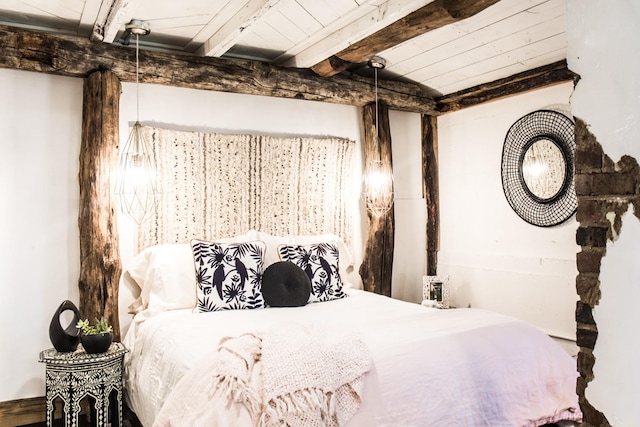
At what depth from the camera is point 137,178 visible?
340 cm

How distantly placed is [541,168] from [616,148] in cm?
257

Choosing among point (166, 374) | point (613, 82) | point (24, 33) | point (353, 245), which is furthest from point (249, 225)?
point (613, 82)

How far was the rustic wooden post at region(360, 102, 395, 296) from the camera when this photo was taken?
4.37m

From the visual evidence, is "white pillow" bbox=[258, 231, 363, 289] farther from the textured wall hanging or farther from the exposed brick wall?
the exposed brick wall

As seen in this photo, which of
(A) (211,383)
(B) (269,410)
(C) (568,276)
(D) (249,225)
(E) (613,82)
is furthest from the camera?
(D) (249,225)

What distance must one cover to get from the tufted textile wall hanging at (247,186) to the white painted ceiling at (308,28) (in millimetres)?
640

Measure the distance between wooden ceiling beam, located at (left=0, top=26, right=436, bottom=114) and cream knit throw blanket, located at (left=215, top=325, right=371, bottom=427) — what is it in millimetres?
2013

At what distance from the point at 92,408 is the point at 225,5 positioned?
244cm

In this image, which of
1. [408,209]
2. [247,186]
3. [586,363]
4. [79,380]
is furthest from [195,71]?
[586,363]

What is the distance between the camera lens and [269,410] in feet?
6.34

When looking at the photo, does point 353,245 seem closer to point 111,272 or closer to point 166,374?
point 111,272

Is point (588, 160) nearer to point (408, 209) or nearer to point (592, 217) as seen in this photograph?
point (592, 217)

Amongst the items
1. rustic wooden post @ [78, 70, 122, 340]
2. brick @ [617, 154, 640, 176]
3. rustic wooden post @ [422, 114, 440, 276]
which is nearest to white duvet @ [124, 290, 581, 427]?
rustic wooden post @ [78, 70, 122, 340]

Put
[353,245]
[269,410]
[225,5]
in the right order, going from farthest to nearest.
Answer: [353,245]
[225,5]
[269,410]
